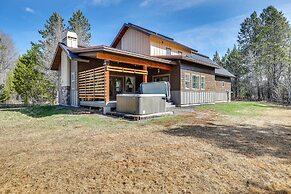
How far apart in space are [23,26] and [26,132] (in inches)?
825

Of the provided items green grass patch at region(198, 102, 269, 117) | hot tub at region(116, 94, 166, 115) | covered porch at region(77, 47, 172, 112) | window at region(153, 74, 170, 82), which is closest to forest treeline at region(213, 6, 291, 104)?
green grass patch at region(198, 102, 269, 117)

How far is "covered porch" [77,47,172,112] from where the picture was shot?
382 inches

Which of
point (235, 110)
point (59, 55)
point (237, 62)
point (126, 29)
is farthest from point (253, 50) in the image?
point (59, 55)

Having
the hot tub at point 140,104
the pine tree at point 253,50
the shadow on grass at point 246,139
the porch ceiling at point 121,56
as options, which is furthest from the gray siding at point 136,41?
the pine tree at point 253,50

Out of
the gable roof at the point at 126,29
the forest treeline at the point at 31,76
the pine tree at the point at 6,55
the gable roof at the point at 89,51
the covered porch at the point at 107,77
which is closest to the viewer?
the gable roof at the point at 89,51

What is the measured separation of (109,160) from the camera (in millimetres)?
3600

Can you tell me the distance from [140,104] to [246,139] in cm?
432

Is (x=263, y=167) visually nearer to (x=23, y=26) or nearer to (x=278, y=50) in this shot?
(x=23, y=26)

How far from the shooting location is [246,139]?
527cm

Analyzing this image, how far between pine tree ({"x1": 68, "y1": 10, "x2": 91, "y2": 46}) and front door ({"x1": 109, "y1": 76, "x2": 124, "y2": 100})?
2015 cm

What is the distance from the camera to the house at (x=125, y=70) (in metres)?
10.2

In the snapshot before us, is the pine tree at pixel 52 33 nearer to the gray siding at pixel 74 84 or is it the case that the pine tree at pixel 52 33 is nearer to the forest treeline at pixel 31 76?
the forest treeline at pixel 31 76

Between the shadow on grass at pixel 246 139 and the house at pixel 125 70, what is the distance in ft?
16.7

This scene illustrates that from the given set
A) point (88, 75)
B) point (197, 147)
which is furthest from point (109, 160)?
point (88, 75)
